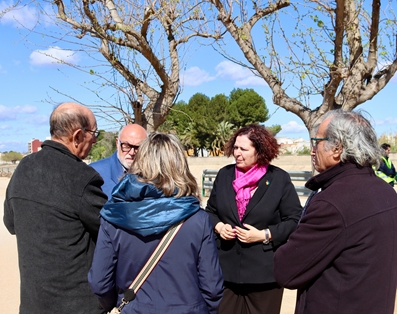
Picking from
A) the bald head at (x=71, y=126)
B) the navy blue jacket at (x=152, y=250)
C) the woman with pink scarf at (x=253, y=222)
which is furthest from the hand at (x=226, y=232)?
the bald head at (x=71, y=126)

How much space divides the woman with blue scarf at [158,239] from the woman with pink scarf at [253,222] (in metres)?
1.10

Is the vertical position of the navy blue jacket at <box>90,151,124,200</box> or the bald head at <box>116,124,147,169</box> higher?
the bald head at <box>116,124,147,169</box>

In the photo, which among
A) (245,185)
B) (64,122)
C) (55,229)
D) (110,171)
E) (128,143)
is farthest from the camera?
(128,143)

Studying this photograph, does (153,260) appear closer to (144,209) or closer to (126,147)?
(144,209)

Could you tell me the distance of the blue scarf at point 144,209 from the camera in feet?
7.01

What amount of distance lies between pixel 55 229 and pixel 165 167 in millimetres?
739

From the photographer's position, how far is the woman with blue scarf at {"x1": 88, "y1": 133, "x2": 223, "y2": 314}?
2160 millimetres

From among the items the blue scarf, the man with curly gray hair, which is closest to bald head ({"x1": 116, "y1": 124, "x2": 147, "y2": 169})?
the blue scarf

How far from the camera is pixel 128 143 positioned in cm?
386

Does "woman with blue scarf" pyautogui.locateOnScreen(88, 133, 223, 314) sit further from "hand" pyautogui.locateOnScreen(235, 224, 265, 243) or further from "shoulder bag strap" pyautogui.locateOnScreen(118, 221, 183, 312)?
"hand" pyautogui.locateOnScreen(235, 224, 265, 243)

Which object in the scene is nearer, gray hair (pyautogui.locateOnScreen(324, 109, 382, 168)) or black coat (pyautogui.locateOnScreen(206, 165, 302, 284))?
gray hair (pyautogui.locateOnScreen(324, 109, 382, 168))

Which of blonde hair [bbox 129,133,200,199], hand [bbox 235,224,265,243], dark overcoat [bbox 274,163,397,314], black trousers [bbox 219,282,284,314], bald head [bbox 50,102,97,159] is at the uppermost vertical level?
bald head [bbox 50,102,97,159]

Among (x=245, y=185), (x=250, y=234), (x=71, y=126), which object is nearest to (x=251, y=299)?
(x=250, y=234)

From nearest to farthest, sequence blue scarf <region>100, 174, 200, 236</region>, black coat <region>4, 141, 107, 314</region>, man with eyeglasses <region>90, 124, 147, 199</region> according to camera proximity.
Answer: blue scarf <region>100, 174, 200, 236</region> < black coat <region>4, 141, 107, 314</region> < man with eyeglasses <region>90, 124, 147, 199</region>
